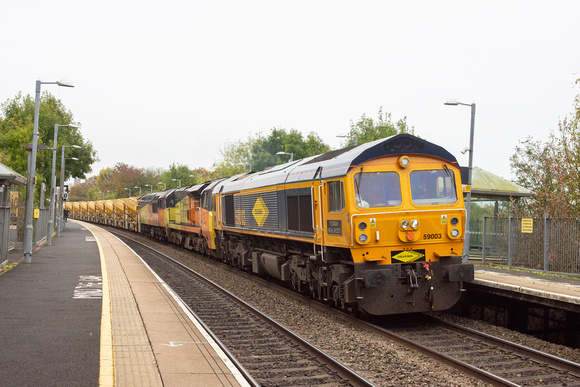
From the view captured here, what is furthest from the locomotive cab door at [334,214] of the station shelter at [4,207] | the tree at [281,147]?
the tree at [281,147]

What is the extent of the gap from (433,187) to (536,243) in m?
9.02

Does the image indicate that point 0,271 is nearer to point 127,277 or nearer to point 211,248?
point 127,277

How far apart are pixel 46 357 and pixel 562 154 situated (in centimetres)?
1841

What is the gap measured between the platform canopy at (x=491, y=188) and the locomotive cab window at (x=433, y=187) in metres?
13.8

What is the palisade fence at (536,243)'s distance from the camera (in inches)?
667

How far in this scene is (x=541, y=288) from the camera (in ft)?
40.8

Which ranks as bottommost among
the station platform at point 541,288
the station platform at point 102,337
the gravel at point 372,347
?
the gravel at point 372,347

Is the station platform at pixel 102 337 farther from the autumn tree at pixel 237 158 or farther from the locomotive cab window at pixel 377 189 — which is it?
the autumn tree at pixel 237 158

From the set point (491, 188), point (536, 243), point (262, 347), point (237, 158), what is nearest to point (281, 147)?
point (237, 158)

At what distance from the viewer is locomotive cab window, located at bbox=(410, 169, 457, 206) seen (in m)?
11.1

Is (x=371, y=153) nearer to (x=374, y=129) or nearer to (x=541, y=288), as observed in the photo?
(x=541, y=288)

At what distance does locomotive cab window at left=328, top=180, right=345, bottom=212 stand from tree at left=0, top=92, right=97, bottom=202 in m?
22.6

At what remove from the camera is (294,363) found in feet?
Result: 27.9

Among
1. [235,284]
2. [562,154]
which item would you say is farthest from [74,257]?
[562,154]
